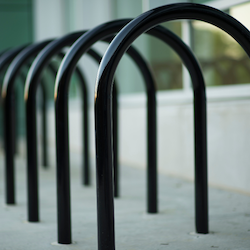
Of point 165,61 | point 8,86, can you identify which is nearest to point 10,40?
point 165,61

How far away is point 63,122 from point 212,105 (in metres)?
1.67

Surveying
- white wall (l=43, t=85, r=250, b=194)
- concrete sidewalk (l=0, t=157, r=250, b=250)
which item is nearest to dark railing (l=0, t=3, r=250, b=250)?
concrete sidewalk (l=0, t=157, r=250, b=250)

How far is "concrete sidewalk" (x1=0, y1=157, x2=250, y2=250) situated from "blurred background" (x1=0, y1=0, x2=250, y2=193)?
0.31 meters

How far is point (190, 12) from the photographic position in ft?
5.46

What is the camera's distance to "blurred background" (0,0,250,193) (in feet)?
10.1

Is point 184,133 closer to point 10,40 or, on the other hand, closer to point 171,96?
point 171,96

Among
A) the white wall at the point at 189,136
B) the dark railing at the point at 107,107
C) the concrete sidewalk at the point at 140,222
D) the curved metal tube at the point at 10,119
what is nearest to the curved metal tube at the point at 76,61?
the dark railing at the point at 107,107

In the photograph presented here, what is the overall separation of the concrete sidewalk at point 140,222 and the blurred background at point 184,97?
1.02ft

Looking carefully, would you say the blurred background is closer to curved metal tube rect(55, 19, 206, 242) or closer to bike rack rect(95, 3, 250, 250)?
curved metal tube rect(55, 19, 206, 242)

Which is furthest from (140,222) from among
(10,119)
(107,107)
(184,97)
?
(184,97)

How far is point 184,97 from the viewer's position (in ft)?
12.2

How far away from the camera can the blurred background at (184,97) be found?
3064 mm

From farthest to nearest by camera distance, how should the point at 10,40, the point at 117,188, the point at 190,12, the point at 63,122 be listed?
1. the point at 10,40
2. the point at 117,188
3. the point at 63,122
4. the point at 190,12

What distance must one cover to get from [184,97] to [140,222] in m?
1.70
